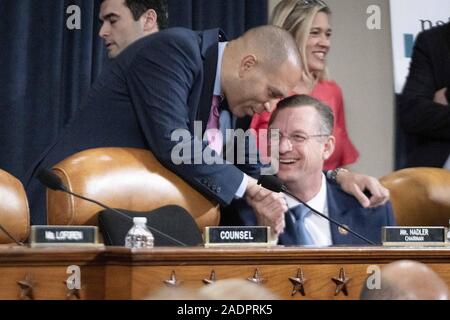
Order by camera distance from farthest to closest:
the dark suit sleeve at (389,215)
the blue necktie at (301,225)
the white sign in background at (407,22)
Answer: the white sign in background at (407,22), the dark suit sleeve at (389,215), the blue necktie at (301,225)

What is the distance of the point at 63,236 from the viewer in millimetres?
2273

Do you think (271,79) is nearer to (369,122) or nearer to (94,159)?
(94,159)

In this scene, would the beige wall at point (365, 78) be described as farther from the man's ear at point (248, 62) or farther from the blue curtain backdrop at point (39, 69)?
the man's ear at point (248, 62)

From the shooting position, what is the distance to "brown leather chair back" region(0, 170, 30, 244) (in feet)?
8.58

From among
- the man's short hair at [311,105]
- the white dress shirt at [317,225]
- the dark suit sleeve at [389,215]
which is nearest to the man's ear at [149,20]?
the man's short hair at [311,105]

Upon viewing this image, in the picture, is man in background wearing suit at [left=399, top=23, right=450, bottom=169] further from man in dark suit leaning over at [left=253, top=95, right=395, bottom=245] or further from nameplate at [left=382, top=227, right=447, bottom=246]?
nameplate at [left=382, top=227, right=447, bottom=246]

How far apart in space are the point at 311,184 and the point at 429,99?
46.8 inches

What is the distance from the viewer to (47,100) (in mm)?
4129

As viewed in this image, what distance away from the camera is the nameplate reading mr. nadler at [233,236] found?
2385 millimetres

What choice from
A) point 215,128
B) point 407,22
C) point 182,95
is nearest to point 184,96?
point 182,95

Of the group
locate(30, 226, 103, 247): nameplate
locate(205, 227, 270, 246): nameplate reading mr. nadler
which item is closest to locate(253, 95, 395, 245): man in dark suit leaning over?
locate(205, 227, 270, 246): nameplate reading mr. nadler

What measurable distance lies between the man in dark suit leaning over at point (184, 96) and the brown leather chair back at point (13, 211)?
35 centimetres

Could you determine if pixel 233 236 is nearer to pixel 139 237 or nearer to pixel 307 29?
pixel 139 237
